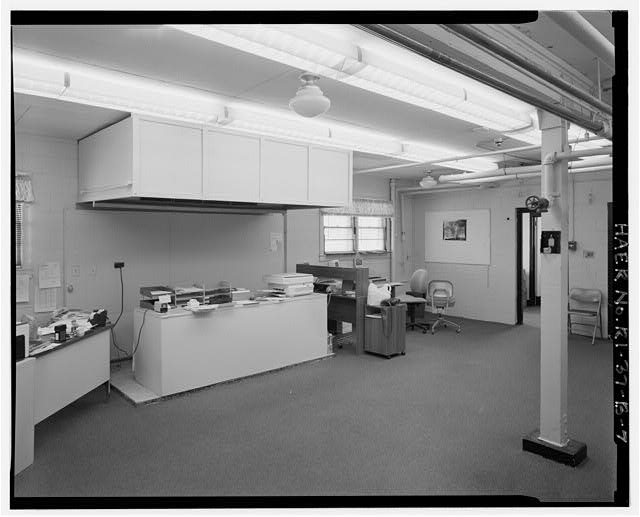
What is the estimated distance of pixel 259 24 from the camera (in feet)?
7.54

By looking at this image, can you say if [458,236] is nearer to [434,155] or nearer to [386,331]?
[434,155]

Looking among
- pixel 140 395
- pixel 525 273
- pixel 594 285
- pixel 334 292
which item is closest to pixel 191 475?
pixel 140 395

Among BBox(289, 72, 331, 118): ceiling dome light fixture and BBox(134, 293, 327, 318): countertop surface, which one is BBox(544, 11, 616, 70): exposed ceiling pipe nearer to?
BBox(289, 72, 331, 118): ceiling dome light fixture

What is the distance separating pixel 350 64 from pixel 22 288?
382 cm

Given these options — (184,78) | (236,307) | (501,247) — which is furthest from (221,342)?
(501,247)

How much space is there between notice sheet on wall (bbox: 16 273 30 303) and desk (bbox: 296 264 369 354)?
3410 millimetres

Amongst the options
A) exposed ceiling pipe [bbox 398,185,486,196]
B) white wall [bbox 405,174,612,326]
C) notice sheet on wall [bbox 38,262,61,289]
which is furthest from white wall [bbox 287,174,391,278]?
notice sheet on wall [bbox 38,262,61,289]

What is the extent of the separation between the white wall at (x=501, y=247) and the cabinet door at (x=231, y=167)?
5030 millimetres

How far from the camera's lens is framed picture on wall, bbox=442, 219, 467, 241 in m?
8.45

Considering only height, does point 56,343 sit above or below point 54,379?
above

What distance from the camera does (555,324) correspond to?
10.2 feet

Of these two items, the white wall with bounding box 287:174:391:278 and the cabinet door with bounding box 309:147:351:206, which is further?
the white wall with bounding box 287:174:391:278

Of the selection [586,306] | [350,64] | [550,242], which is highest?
[350,64]

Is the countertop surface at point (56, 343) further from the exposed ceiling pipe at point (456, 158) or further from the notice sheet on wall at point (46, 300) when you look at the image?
the exposed ceiling pipe at point (456, 158)
